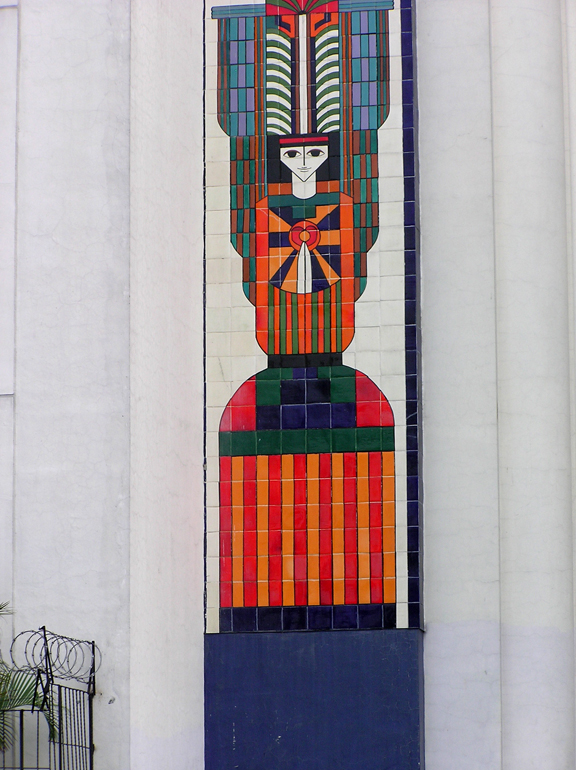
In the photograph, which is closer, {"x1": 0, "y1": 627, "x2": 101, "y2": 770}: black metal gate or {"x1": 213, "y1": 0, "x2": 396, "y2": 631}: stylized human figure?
{"x1": 0, "y1": 627, "x2": 101, "y2": 770}: black metal gate

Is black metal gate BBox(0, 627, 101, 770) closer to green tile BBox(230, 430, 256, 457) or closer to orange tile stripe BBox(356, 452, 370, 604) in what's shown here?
green tile BBox(230, 430, 256, 457)

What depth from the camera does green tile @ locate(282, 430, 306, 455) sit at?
10797 mm

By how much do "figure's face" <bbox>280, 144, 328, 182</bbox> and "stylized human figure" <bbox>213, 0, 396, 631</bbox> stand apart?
0.04 feet

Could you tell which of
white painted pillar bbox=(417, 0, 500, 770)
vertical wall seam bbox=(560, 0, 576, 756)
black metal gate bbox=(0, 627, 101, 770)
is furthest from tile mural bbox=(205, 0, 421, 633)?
vertical wall seam bbox=(560, 0, 576, 756)

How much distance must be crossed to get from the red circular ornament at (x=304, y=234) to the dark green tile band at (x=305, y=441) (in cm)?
165

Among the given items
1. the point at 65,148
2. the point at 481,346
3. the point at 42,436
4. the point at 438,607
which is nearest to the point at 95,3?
the point at 65,148

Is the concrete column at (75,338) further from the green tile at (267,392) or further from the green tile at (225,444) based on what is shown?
the green tile at (267,392)

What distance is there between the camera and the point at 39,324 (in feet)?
35.8

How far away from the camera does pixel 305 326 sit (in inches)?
430

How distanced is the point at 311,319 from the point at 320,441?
3.52 feet

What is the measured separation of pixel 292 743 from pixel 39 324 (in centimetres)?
419

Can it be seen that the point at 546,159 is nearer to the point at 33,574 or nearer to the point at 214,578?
the point at 214,578

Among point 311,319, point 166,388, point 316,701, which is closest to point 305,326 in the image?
point 311,319

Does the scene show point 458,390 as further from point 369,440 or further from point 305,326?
point 305,326
